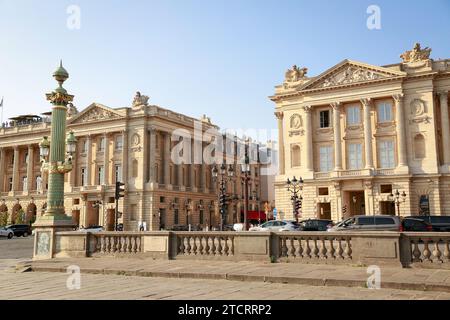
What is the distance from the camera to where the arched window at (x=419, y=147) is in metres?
50.6

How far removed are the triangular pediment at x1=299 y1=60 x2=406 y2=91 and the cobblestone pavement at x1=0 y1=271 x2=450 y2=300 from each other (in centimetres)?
4556

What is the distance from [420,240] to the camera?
12.4 meters

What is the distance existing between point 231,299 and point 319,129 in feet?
161

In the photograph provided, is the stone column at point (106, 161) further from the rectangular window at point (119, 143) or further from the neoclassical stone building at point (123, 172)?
the rectangular window at point (119, 143)

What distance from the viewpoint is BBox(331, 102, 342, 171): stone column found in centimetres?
5381

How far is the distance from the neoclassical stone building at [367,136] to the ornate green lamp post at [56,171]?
3861 centimetres

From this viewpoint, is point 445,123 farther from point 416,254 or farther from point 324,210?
point 416,254

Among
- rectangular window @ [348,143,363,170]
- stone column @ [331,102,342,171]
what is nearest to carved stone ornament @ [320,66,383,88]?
stone column @ [331,102,342,171]

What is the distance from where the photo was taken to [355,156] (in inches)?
2126

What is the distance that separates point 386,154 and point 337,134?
5.89 meters

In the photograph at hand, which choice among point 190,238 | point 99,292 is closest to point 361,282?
point 99,292

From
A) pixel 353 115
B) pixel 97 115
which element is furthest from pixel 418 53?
pixel 97 115
